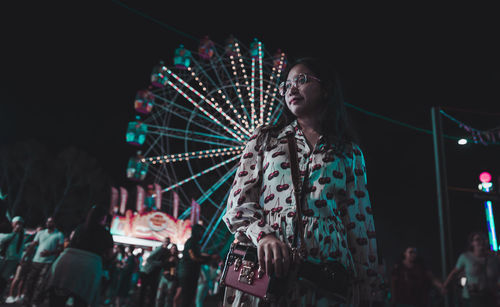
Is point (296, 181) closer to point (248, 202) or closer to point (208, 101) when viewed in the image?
point (248, 202)

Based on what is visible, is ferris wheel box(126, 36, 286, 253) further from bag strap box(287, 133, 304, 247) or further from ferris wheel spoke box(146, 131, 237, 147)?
bag strap box(287, 133, 304, 247)

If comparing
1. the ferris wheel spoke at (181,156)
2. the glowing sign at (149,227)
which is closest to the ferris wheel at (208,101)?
the ferris wheel spoke at (181,156)

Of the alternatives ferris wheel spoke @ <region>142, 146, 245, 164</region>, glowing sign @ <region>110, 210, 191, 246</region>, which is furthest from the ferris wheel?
glowing sign @ <region>110, 210, 191, 246</region>

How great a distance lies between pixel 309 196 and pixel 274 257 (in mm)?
362

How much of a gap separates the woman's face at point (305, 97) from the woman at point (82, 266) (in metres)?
3.18

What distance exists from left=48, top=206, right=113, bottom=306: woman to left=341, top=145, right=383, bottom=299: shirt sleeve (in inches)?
130

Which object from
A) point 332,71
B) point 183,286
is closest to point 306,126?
point 332,71

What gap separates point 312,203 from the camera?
4.75ft

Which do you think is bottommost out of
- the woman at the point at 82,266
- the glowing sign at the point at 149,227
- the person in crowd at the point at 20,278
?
the person in crowd at the point at 20,278

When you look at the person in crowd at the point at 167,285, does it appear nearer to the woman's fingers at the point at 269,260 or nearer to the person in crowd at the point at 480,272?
the person in crowd at the point at 480,272

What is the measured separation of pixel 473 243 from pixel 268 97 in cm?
1212

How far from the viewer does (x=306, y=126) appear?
1768mm

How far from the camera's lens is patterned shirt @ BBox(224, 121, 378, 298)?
1389mm

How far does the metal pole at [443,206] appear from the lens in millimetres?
4332
